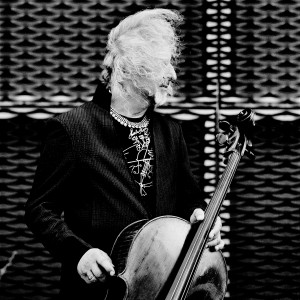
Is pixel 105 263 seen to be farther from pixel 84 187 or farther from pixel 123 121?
pixel 123 121

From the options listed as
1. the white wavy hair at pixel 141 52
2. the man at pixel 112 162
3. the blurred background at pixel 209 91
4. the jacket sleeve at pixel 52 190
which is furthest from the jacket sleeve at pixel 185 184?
the blurred background at pixel 209 91

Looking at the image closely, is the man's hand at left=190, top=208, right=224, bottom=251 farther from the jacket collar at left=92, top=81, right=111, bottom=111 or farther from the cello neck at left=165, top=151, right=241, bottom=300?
the jacket collar at left=92, top=81, right=111, bottom=111

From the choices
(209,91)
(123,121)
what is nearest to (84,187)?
(123,121)

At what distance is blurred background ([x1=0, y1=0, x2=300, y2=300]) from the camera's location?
8.25 feet

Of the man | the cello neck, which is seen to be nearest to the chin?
the man

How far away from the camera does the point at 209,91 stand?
2568mm

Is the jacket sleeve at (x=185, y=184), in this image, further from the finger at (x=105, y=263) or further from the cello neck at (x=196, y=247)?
the finger at (x=105, y=263)

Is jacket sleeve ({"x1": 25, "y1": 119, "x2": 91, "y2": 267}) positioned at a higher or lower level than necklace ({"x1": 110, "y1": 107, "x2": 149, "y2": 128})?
lower

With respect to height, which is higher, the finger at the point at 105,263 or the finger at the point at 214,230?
the finger at the point at 105,263

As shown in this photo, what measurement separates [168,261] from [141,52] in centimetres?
64

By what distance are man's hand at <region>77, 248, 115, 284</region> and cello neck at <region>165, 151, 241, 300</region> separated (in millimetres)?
170

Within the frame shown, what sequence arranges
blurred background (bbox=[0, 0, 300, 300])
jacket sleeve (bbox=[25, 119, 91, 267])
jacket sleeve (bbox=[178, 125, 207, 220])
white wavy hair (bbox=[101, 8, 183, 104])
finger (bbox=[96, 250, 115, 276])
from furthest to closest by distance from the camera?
blurred background (bbox=[0, 0, 300, 300]) → jacket sleeve (bbox=[178, 125, 207, 220]) → white wavy hair (bbox=[101, 8, 183, 104]) → jacket sleeve (bbox=[25, 119, 91, 267]) → finger (bbox=[96, 250, 115, 276])

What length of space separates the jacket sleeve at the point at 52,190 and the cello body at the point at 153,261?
0.17 meters

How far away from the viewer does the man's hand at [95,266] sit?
1231mm
